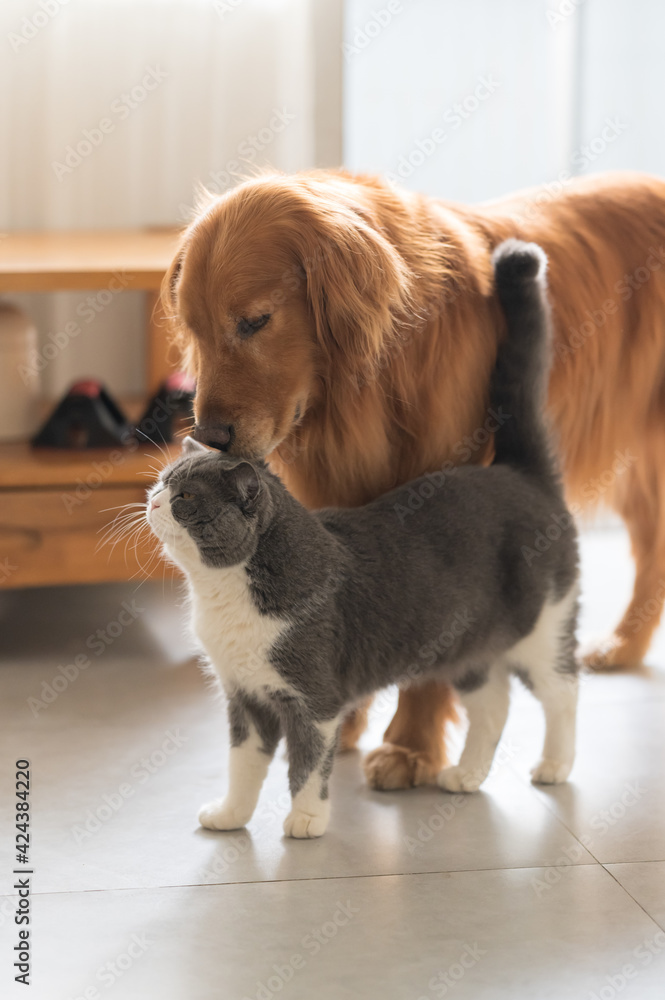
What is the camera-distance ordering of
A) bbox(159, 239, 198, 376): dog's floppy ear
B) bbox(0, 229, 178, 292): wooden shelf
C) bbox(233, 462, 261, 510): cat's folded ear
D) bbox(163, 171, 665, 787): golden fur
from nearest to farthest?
1. bbox(233, 462, 261, 510): cat's folded ear
2. bbox(163, 171, 665, 787): golden fur
3. bbox(159, 239, 198, 376): dog's floppy ear
4. bbox(0, 229, 178, 292): wooden shelf

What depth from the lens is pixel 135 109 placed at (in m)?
2.93

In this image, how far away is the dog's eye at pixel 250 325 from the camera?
1.38 metres

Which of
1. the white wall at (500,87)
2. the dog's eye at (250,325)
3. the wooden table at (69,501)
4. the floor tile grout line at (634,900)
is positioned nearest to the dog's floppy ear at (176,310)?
the dog's eye at (250,325)

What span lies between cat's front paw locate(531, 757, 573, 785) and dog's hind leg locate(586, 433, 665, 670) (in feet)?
1.68

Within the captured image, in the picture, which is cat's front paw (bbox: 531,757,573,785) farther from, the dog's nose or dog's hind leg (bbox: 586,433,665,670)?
the dog's nose

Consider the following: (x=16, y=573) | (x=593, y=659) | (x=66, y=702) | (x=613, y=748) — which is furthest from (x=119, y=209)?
(x=613, y=748)

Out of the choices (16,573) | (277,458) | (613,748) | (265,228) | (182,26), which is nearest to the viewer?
(265,228)

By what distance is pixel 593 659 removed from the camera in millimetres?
2086

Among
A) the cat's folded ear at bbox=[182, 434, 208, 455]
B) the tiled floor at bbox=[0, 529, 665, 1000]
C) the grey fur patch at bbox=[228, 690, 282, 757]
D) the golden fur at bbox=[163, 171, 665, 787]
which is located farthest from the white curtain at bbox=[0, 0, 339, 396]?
the grey fur patch at bbox=[228, 690, 282, 757]

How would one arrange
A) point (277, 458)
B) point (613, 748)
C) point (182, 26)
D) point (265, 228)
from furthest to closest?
1. point (182, 26)
2. point (613, 748)
3. point (277, 458)
4. point (265, 228)

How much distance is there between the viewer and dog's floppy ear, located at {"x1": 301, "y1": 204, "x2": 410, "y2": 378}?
139 cm

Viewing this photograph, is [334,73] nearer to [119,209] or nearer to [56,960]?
[119,209]

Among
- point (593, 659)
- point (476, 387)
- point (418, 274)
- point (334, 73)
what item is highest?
point (334, 73)

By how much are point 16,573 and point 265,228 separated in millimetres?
975
